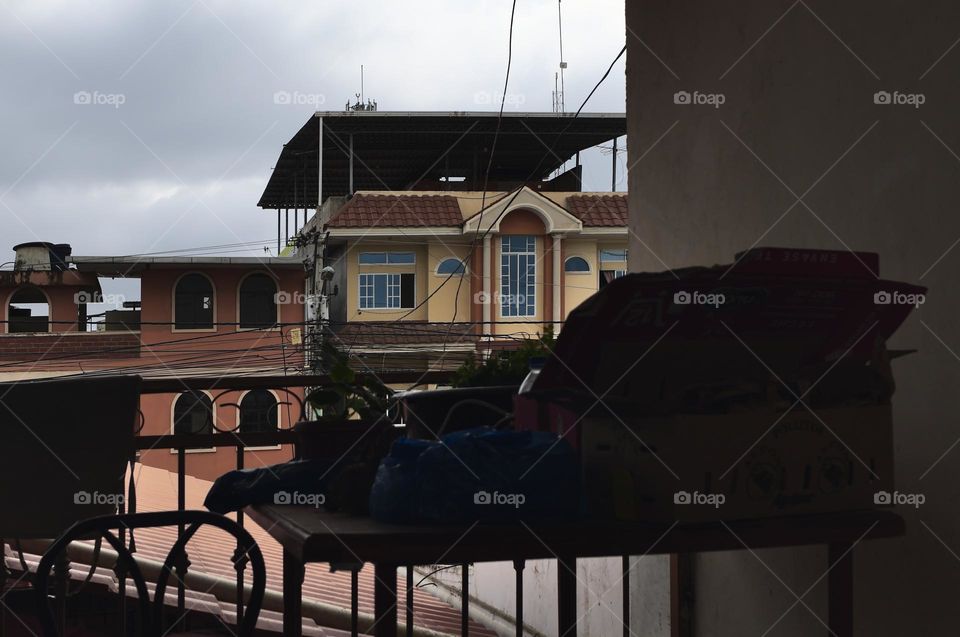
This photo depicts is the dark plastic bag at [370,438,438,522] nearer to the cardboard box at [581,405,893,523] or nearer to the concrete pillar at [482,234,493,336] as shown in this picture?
the cardboard box at [581,405,893,523]

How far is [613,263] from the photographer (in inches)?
1030

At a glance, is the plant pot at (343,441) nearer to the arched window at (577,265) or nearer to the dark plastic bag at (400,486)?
the dark plastic bag at (400,486)

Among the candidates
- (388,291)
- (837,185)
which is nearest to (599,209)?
(388,291)

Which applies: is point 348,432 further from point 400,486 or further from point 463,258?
point 463,258

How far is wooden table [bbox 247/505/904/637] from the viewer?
127 cm

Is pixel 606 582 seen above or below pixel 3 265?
below

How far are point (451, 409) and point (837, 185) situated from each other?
0.87 m

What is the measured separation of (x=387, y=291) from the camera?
25.3 m

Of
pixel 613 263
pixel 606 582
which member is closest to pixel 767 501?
pixel 606 582

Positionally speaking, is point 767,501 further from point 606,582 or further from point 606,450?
point 606,582

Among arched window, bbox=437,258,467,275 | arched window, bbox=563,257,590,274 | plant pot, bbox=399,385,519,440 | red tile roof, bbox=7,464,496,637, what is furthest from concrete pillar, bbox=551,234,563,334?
plant pot, bbox=399,385,519,440

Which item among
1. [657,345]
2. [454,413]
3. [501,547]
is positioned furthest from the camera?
[454,413]

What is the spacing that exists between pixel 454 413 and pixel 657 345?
46 cm

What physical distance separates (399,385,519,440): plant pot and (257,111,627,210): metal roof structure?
2113 centimetres
